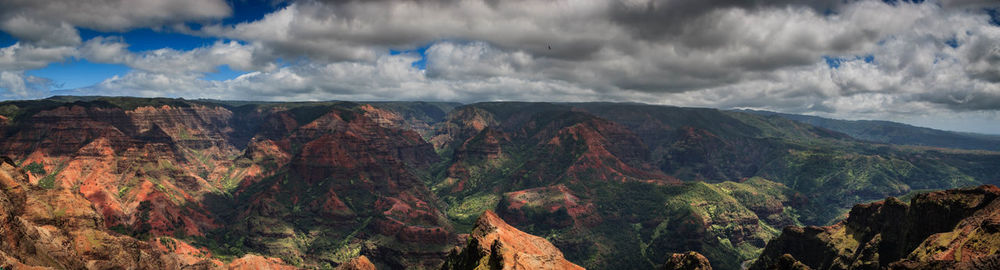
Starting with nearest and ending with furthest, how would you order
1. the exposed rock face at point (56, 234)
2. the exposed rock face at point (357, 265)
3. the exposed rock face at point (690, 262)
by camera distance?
the exposed rock face at point (56, 234) < the exposed rock face at point (690, 262) < the exposed rock face at point (357, 265)

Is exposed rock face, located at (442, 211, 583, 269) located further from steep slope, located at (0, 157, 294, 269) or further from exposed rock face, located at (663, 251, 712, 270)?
steep slope, located at (0, 157, 294, 269)

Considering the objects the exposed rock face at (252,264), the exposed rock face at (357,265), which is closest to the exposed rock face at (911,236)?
the exposed rock face at (357,265)

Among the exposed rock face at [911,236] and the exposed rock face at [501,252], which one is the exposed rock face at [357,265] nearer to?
the exposed rock face at [501,252]

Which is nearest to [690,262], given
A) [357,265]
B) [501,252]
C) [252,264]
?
[501,252]

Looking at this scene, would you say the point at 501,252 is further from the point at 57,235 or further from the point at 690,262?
the point at 57,235

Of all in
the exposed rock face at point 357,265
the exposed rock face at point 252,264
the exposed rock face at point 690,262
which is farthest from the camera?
the exposed rock face at point 357,265

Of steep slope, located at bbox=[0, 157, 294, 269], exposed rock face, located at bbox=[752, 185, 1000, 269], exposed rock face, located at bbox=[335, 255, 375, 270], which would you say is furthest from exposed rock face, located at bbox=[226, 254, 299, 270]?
exposed rock face, located at bbox=[752, 185, 1000, 269]
